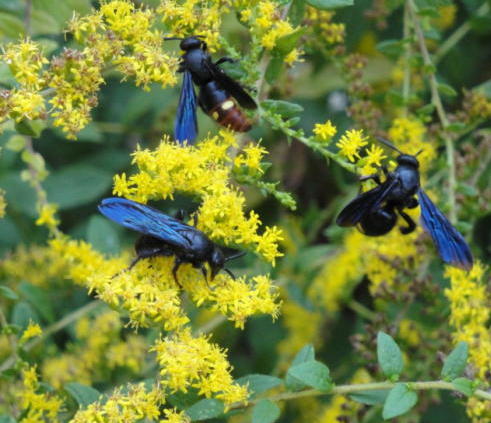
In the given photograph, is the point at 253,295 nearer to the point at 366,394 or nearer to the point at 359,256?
the point at 366,394

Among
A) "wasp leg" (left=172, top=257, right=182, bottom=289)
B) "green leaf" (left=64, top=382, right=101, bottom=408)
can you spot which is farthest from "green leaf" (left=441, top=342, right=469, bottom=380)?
"green leaf" (left=64, top=382, right=101, bottom=408)

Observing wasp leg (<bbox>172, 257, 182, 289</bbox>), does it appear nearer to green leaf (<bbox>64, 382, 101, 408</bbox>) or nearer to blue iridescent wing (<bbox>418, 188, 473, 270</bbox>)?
green leaf (<bbox>64, 382, 101, 408</bbox>)

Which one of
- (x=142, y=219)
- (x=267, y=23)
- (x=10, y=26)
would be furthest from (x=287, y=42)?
(x=10, y=26)

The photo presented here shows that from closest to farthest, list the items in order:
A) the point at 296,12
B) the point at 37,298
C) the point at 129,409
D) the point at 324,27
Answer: the point at 129,409 → the point at 296,12 → the point at 324,27 → the point at 37,298

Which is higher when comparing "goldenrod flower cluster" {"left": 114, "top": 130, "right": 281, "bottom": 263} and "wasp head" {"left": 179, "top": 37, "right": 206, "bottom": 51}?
"wasp head" {"left": 179, "top": 37, "right": 206, "bottom": 51}

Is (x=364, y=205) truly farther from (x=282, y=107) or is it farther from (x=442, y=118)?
(x=442, y=118)

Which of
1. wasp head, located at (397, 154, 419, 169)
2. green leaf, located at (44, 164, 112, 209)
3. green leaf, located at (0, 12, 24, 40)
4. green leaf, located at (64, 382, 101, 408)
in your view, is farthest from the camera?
green leaf, located at (44, 164, 112, 209)

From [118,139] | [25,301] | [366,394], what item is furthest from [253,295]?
[118,139]
